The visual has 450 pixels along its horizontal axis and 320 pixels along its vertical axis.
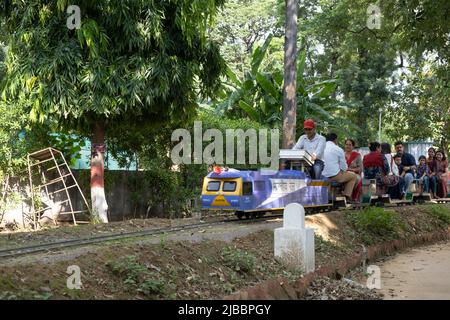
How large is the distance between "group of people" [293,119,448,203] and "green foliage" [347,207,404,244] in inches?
38.7

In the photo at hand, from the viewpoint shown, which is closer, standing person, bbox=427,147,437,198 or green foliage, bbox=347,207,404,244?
green foliage, bbox=347,207,404,244

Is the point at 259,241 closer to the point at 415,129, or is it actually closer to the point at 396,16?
the point at 396,16

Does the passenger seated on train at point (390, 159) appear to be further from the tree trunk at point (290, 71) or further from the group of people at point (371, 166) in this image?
the tree trunk at point (290, 71)

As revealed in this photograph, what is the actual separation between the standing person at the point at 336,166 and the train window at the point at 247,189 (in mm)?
2906

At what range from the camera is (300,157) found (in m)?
12.5

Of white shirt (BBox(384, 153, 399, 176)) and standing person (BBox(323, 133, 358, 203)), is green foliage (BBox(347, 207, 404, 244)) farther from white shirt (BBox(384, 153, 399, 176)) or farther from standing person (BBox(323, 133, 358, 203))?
white shirt (BBox(384, 153, 399, 176))

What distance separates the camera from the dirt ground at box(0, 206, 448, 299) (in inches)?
230

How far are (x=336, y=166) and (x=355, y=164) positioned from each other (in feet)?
3.78

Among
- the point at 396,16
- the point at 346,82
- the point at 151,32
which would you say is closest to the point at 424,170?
the point at 396,16

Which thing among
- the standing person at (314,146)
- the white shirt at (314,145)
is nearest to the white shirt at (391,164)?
the standing person at (314,146)

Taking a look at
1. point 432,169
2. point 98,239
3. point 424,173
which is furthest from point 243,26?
point 98,239

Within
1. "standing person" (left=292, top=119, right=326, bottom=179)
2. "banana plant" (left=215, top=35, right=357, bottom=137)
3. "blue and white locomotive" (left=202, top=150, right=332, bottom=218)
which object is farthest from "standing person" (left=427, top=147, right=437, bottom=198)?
"standing person" (left=292, top=119, right=326, bottom=179)

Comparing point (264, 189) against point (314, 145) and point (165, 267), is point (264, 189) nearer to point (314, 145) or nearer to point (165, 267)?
point (314, 145)

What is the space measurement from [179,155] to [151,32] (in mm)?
4923
